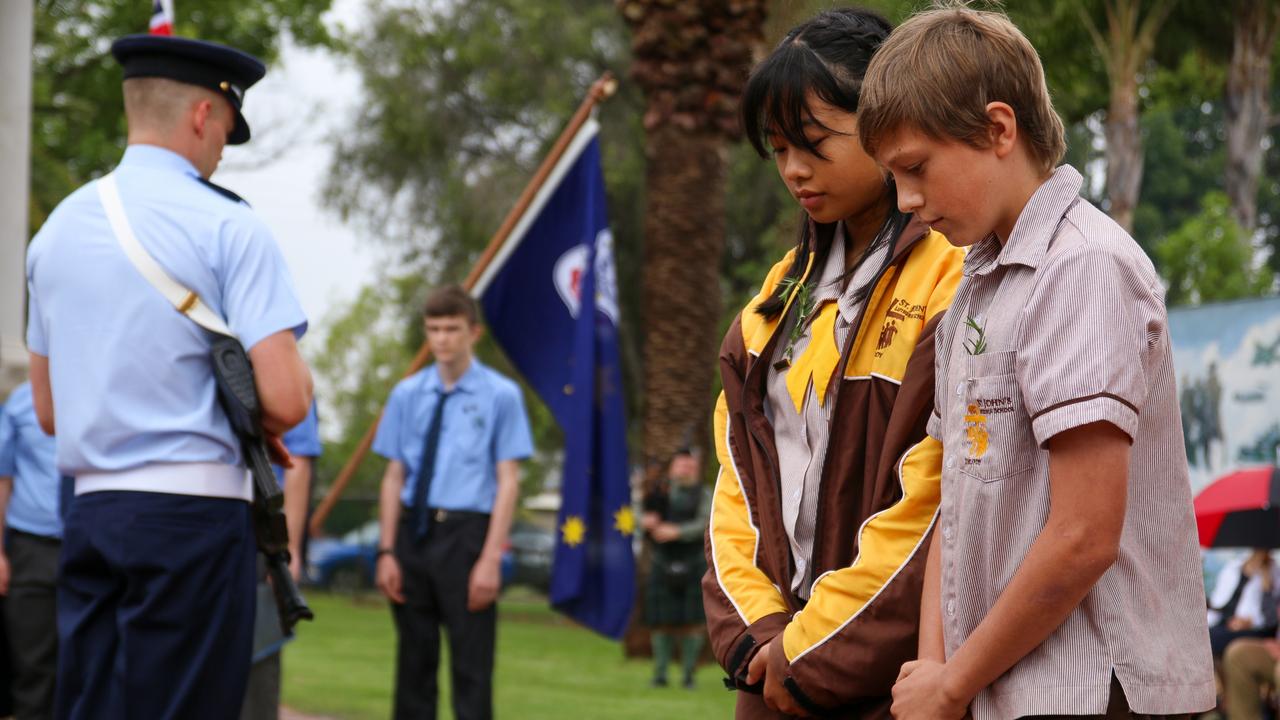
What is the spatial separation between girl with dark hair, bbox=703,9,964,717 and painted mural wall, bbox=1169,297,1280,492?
292 inches

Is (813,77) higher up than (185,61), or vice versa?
(185,61)

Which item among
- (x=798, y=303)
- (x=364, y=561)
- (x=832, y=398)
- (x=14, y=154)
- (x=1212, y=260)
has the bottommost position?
(x=364, y=561)

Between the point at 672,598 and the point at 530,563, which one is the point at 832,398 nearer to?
the point at 672,598

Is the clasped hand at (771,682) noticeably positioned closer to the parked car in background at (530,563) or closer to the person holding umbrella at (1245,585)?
the person holding umbrella at (1245,585)

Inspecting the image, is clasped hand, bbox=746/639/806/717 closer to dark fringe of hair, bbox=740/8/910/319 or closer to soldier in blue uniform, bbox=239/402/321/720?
dark fringe of hair, bbox=740/8/910/319

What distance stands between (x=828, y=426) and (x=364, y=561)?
A: 29.8m

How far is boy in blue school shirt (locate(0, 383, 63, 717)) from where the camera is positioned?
6789 mm

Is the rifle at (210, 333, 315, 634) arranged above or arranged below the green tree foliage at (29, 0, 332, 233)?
below

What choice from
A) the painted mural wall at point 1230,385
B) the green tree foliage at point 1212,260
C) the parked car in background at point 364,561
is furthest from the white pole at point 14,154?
the parked car in background at point 364,561

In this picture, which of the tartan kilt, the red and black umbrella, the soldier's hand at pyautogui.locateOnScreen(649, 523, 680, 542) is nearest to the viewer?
the red and black umbrella

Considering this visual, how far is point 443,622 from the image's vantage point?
6.91 metres

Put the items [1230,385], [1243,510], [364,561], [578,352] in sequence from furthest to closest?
1. [364,561]
2. [1230,385]
3. [1243,510]
4. [578,352]

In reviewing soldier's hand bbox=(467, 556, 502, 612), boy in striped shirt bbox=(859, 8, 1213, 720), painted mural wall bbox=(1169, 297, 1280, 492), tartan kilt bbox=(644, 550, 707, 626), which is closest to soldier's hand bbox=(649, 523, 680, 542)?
tartan kilt bbox=(644, 550, 707, 626)

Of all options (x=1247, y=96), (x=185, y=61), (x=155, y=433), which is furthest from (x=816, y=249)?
(x=1247, y=96)
